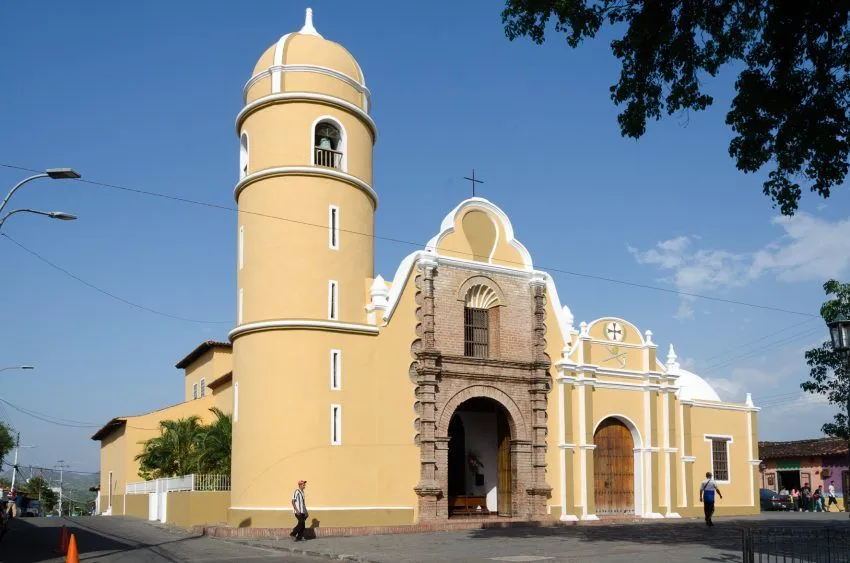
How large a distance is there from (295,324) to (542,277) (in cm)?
925

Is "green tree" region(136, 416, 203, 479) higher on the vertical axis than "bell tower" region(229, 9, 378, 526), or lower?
lower

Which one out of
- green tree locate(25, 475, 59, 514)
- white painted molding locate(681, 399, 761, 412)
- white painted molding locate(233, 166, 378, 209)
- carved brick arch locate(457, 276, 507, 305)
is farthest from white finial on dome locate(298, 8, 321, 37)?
green tree locate(25, 475, 59, 514)

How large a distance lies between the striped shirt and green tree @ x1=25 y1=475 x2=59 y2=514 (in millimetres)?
77125

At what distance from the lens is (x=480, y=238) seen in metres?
28.4

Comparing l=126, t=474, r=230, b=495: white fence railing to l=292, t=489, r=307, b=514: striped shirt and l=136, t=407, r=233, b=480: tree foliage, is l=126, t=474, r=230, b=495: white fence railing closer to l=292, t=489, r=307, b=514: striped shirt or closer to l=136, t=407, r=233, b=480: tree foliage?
l=136, t=407, r=233, b=480: tree foliage

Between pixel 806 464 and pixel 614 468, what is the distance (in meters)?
22.1

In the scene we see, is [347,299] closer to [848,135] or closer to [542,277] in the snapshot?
[542,277]

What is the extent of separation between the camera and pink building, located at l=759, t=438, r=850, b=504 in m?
45.4

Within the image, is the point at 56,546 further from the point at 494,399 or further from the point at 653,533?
the point at 653,533

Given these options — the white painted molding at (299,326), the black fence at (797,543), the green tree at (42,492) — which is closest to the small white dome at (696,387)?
the white painted molding at (299,326)

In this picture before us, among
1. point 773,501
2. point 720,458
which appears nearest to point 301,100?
point 720,458

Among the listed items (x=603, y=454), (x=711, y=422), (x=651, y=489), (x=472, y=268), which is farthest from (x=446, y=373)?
(x=711, y=422)

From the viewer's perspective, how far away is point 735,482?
3425 cm

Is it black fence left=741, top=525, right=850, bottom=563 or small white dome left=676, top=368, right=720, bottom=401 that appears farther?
small white dome left=676, top=368, right=720, bottom=401
